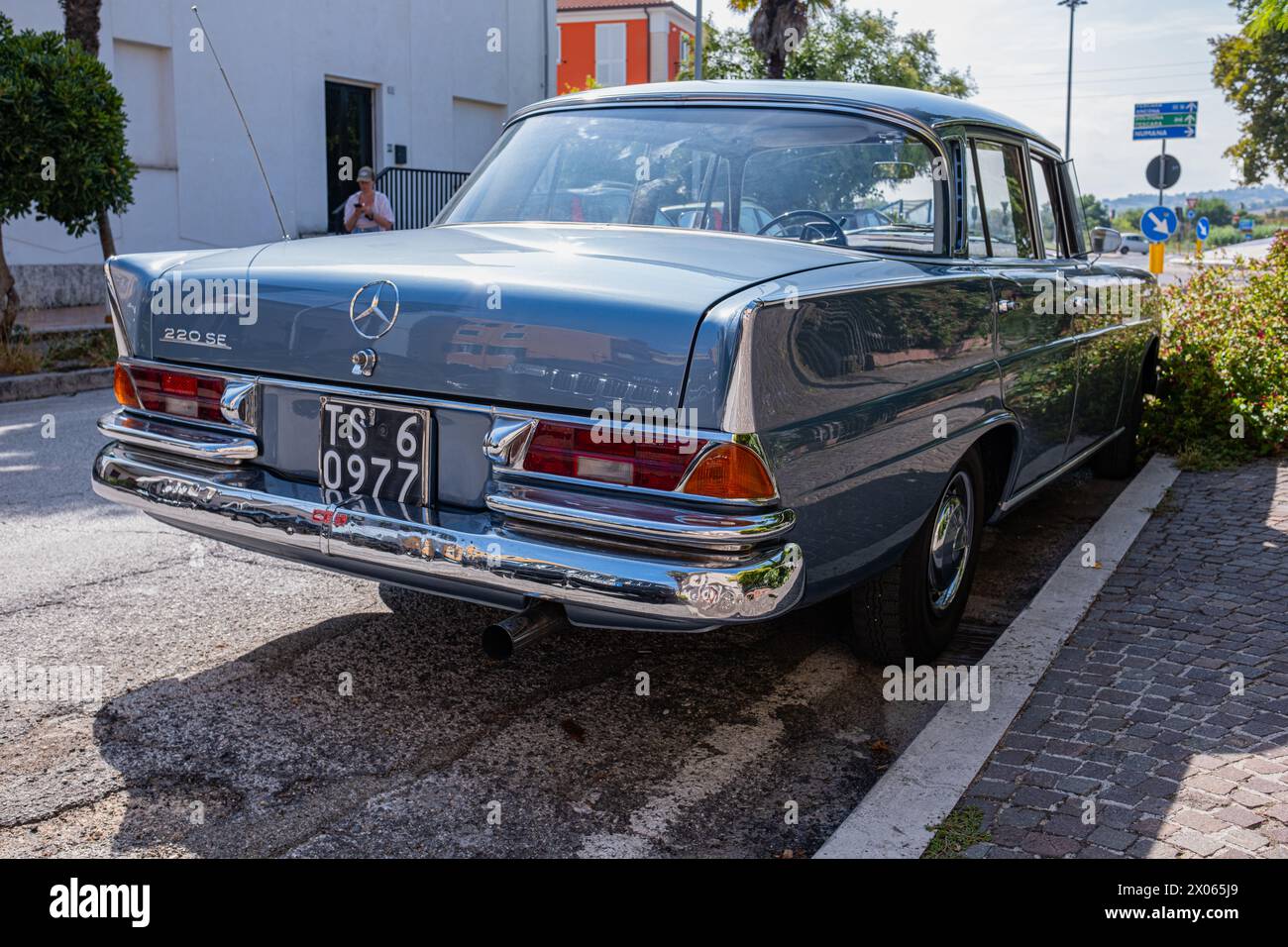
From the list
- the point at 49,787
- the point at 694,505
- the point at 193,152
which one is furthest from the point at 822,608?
Result: the point at 193,152

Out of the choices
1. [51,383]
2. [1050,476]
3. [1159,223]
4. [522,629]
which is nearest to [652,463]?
[522,629]

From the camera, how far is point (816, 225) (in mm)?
3871

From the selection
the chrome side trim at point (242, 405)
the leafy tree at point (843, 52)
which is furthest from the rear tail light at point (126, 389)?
the leafy tree at point (843, 52)

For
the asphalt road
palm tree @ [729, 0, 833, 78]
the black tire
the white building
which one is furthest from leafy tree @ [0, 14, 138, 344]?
palm tree @ [729, 0, 833, 78]

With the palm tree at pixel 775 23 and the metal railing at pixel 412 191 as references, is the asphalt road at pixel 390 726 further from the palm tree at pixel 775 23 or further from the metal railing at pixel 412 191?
the palm tree at pixel 775 23

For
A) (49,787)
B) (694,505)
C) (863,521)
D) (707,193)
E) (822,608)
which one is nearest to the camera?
(694,505)

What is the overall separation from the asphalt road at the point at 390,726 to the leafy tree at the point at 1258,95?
132 feet

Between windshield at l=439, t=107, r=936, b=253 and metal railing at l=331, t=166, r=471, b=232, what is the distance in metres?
15.7

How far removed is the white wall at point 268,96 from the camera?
1592 cm

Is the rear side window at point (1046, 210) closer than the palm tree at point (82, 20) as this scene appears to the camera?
Yes

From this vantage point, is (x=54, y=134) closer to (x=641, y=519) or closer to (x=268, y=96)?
(x=268, y=96)
